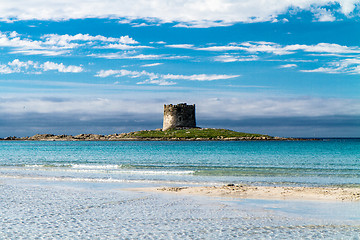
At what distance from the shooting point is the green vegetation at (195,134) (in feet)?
432

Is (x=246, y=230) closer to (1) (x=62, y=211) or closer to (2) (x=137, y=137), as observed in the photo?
(1) (x=62, y=211)

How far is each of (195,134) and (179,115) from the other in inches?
319

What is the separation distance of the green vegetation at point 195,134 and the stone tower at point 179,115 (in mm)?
2383

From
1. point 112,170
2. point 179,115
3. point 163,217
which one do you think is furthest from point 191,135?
point 163,217

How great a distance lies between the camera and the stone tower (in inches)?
5305

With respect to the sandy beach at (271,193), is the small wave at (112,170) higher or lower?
lower

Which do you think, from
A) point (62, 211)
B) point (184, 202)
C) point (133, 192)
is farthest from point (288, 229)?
point (133, 192)

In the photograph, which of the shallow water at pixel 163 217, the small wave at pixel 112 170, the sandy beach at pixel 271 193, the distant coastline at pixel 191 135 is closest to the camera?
the shallow water at pixel 163 217

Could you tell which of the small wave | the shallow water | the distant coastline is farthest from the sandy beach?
the distant coastline

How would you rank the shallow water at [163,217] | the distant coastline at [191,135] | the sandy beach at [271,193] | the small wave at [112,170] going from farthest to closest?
the distant coastline at [191,135], the small wave at [112,170], the sandy beach at [271,193], the shallow water at [163,217]

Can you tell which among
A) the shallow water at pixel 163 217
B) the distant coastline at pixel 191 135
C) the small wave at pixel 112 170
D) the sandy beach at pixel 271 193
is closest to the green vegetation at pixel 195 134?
the distant coastline at pixel 191 135

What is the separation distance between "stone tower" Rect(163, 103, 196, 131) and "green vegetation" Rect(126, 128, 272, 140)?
7.82ft

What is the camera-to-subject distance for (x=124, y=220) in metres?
13.3

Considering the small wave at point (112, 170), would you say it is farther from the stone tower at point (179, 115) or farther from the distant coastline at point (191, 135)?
the stone tower at point (179, 115)
